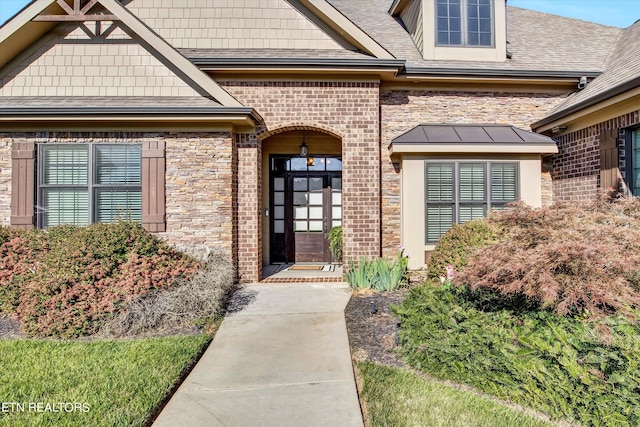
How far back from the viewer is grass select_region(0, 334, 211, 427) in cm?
326

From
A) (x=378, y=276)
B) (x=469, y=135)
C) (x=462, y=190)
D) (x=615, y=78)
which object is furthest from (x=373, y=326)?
(x=615, y=78)

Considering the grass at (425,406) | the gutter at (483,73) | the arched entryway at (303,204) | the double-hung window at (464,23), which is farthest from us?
the arched entryway at (303,204)

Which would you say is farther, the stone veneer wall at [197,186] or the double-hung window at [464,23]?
the double-hung window at [464,23]

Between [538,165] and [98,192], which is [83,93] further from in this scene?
[538,165]

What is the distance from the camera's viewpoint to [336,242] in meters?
9.80

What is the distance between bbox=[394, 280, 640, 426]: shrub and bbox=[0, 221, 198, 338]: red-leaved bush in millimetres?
3815

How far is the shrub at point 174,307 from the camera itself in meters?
5.32

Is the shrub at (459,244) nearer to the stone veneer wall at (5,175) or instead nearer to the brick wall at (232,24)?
the brick wall at (232,24)

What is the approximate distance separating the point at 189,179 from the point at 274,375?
4.72 meters

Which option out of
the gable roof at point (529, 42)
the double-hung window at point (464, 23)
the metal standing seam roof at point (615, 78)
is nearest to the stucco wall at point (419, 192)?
the metal standing seam roof at point (615, 78)

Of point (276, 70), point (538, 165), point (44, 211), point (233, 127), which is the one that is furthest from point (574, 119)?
point (44, 211)

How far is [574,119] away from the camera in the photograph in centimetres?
783

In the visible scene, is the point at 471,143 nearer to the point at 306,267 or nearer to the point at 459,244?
the point at 459,244

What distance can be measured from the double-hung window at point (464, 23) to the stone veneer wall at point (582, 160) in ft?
9.94
